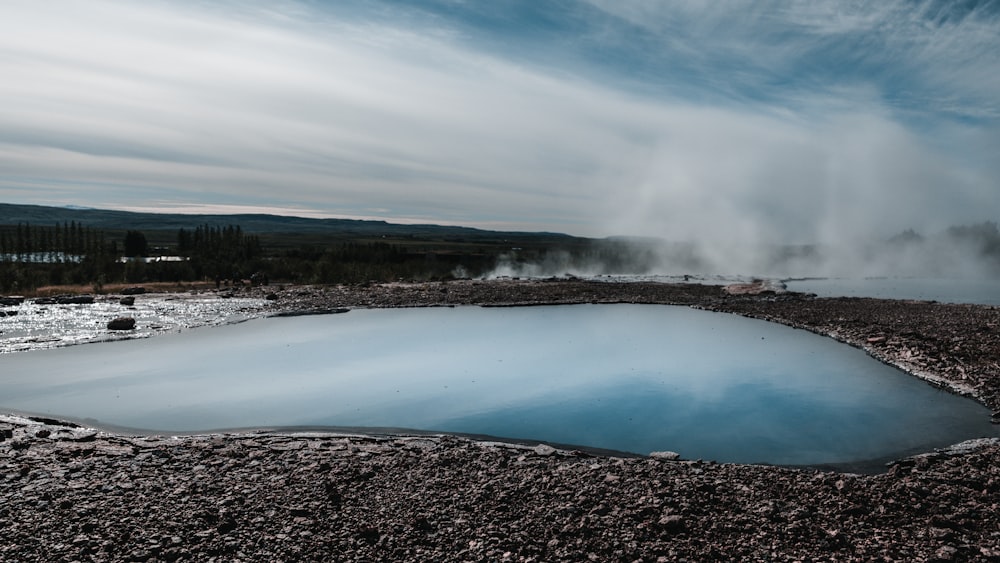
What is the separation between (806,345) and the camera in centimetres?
2598

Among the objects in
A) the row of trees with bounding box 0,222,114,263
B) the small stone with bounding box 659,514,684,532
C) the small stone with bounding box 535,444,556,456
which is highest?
the row of trees with bounding box 0,222,114,263

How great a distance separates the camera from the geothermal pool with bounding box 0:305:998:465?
13.8 m

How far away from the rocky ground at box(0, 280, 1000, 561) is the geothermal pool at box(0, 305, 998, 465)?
202 cm

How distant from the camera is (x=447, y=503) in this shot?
8750 millimetres

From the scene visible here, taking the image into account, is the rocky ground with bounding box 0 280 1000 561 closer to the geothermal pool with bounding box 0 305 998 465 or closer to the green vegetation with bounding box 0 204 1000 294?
the geothermal pool with bounding box 0 305 998 465

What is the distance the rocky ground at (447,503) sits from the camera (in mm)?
7352

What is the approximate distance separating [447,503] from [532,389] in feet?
32.9

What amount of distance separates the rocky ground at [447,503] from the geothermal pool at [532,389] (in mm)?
2025

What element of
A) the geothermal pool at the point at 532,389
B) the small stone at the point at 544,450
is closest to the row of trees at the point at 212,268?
the geothermal pool at the point at 532,389

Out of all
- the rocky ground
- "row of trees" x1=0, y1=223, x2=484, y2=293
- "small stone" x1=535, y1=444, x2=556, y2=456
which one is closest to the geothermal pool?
"small stone" x1=535, y1=444, x2=556, y2=456

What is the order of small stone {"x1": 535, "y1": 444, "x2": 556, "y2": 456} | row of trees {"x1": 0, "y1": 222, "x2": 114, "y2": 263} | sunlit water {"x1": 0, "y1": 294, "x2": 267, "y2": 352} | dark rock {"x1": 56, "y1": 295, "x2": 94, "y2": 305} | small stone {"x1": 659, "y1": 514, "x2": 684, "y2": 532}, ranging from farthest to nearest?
row of trees {"x1": 0, "y1": 222, "x2": 114, "y2": 263} < dark rock {"x1": 56, "y1": 295, "x2": 94, "y2": 305} < sunlit water {"x1": 0, "y1": 294, "x2": 267, "y2": 352} < small stone {"x1": 535, "y1": 444, "x2": 556, "y2": 456} < small stone {"x1": 659, "y1": 514, "x2": 684, "y2": 532}

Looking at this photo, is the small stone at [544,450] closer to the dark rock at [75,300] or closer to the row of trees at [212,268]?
the dark rock at [75,300]

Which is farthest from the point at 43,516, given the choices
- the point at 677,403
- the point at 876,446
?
the point at 876,446

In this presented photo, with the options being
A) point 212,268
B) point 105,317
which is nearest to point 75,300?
point 105,317
